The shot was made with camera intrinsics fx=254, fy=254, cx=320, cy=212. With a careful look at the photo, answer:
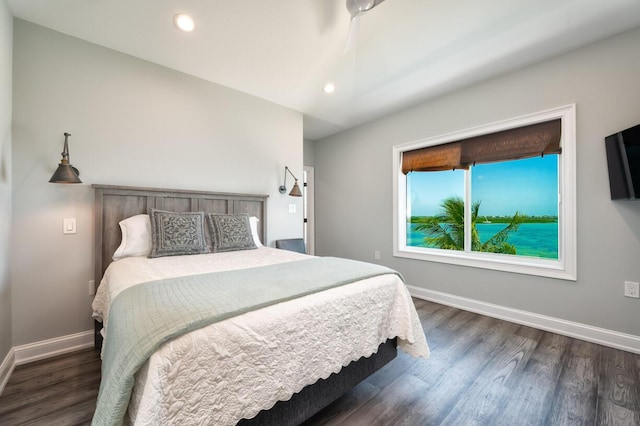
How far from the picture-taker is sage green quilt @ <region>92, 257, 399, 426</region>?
0.83 metres

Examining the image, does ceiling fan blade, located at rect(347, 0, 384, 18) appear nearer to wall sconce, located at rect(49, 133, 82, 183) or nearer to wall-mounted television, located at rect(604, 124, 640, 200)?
wall-mounted television, located at rect(604, 124, 640, 200)

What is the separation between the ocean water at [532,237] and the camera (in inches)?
104

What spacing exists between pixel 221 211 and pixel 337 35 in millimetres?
2124

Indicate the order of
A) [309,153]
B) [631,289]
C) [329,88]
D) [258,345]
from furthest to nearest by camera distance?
1. [309,153]
2. [329,88]
3. [631,289]
4. [258,345]

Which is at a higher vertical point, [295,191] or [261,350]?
[295,191]

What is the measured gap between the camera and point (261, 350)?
3.41 ft

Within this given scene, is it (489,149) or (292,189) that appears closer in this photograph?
(489,149)

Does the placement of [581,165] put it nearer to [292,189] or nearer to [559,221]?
[559,221]

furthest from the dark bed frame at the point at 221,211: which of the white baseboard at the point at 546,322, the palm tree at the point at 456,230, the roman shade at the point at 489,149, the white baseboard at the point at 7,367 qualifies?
the roman shade at the point at 489,149

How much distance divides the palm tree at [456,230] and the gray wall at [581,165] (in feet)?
1.12

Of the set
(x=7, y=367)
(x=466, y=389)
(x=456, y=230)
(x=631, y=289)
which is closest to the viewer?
Result: (x=466, y=389)

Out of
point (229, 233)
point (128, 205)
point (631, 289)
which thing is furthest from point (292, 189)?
point (631, 289)

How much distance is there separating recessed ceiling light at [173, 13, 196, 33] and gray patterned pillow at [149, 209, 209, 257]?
157 cm

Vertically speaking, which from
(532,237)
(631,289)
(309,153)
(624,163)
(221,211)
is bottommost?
(631,289)
